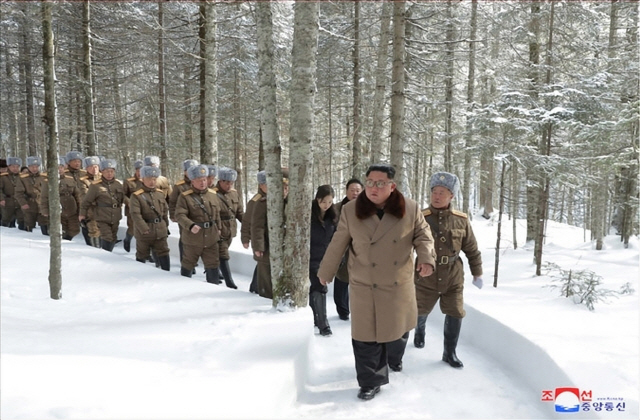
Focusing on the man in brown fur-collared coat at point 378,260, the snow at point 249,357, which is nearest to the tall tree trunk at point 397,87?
the snow at point 249,357

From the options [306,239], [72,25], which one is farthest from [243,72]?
[306,239]

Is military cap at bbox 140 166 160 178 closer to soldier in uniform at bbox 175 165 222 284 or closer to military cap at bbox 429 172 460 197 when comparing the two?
soldier in uniform at bbox 175 165 222 284

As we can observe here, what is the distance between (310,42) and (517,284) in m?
8.64

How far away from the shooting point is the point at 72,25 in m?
16.0

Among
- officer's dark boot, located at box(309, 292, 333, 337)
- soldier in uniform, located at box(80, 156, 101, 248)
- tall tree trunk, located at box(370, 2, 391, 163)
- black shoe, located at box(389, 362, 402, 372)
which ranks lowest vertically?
black shoe, located at box(389, 362, 402, 372)

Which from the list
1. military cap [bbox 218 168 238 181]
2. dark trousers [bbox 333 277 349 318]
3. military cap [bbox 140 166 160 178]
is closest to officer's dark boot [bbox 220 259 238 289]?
military cap [bbox 218 168 238 181]

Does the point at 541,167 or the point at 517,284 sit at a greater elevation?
the point at 541,167

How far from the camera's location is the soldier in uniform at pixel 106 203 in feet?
31.7

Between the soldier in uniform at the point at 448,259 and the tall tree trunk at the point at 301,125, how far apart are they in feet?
4.72

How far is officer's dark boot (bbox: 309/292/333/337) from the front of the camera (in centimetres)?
560

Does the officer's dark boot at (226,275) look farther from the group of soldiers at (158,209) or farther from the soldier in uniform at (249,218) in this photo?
the soldier in uniform at (249,218)

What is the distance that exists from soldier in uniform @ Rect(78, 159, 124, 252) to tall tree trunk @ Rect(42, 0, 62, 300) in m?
4.47

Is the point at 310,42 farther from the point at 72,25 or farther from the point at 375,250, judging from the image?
the point at 72,25

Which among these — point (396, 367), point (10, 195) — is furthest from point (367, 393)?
point (10, 195)
